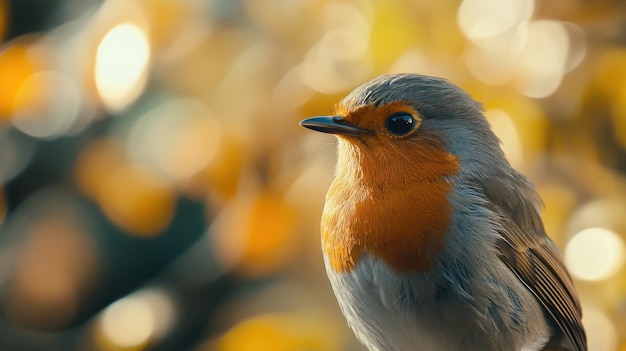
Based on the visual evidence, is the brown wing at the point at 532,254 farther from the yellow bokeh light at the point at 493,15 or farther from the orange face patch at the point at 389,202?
the yellow bokeh light at the point at 493,15

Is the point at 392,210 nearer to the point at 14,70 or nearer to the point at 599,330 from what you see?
the point at 599,330

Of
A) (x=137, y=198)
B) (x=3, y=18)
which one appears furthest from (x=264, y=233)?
(x=3, y=18)

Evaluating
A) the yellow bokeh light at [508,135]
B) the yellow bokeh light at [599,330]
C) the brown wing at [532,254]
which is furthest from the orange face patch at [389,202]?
the yellow bokeh light at [599,330]

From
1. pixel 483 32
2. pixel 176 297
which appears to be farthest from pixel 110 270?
pixel 483 32

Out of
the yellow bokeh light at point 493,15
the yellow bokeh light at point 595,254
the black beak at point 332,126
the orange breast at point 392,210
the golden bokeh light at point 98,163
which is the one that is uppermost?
the golden bokeh light at point 98,163

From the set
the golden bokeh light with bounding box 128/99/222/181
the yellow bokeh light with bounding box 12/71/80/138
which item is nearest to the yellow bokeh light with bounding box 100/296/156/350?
the golden bokeh light with bounding box 128/99/222/181

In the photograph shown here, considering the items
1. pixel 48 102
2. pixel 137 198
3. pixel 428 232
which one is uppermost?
pixel 48 102
